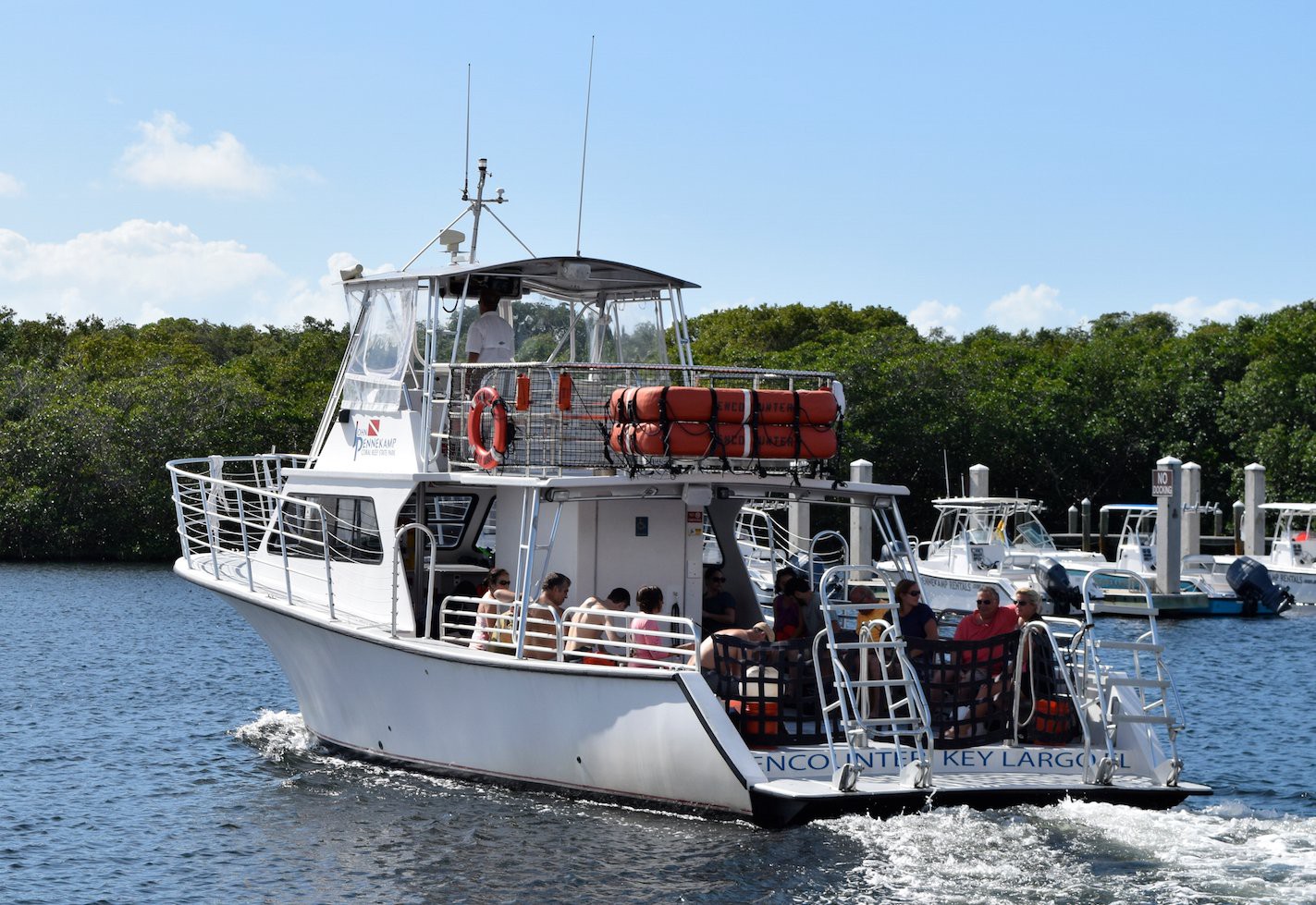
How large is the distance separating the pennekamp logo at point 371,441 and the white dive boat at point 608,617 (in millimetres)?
32

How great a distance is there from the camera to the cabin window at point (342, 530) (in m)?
14.5

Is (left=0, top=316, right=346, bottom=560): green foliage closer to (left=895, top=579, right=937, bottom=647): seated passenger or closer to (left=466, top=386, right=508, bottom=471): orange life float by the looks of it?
(left=466, top=386, right=508, bottom=471): orange life float

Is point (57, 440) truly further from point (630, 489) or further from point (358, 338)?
point (630, 489)

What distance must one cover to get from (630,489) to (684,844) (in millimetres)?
3137

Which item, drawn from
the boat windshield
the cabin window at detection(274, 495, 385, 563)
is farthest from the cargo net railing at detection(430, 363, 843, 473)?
the boat windshield

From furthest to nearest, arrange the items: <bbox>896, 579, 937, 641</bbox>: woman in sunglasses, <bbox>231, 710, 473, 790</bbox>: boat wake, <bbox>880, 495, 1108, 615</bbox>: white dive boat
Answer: <bbox>880, 495, 1108, 615</bbox>: white dive boat
<bbox>231, 710, 473, 790</bbox>: boat wake
<bbox>896, 579, 937, 641</bbox>: woman in sunglasses

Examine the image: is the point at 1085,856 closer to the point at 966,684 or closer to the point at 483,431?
the point at 966,684

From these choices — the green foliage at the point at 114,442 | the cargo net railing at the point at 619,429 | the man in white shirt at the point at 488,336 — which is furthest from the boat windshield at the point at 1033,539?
the man in white shirt at the point at 488,336

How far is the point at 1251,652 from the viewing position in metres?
27.3

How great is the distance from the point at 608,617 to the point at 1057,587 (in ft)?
75.2

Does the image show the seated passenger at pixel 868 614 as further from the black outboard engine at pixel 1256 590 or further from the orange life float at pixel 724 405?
the black outboard engine at pixel 1256 590

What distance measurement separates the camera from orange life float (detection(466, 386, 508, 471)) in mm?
12961

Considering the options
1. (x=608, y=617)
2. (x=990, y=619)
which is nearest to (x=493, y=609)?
(x=608, y=617)

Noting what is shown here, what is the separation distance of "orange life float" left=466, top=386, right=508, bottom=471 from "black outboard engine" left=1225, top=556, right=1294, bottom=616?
24926 mm
